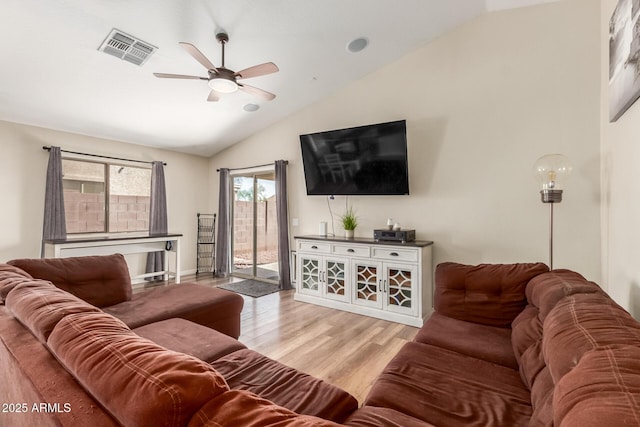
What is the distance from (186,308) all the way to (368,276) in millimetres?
2147

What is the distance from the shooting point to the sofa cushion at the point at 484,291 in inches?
79.7

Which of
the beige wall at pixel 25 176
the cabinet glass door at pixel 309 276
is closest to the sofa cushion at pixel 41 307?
the cabinet glass door at pixel 309 276

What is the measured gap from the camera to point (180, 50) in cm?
304

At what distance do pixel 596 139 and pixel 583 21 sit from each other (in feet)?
3.83

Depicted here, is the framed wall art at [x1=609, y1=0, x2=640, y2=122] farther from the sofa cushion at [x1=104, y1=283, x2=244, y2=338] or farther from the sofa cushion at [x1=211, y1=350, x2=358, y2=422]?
the sofa cushion at [x1=104, y1=283, x2=244, y2=338]

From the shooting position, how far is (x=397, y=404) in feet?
4.01

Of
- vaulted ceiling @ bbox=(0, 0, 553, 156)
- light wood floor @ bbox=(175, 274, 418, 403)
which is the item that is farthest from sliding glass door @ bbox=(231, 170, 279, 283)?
light wood floor @ bbox=(175, 274, 418, 403)

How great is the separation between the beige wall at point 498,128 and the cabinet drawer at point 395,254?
0.50 metres

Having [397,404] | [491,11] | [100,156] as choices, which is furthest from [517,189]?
[100,156]

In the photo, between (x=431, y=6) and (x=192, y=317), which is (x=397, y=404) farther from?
(x=431, y=6)

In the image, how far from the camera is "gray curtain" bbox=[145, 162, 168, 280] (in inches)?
205

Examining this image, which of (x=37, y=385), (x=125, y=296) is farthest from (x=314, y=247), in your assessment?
(x=37, y=385)

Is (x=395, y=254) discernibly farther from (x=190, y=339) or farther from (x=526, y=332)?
(x=190, y=339)

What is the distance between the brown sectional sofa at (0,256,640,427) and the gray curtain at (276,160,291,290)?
274 cm
